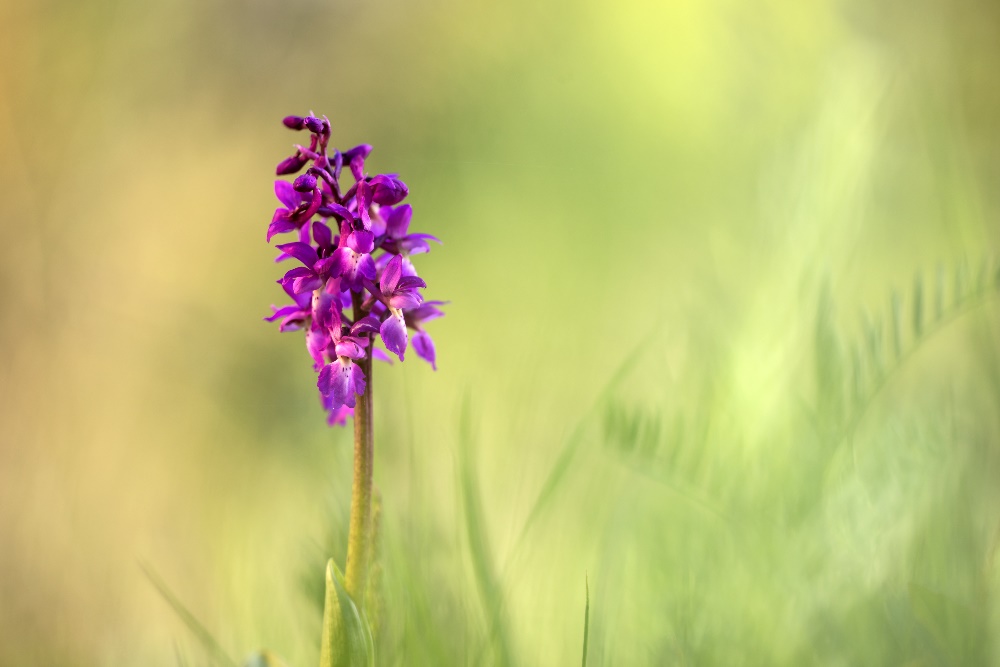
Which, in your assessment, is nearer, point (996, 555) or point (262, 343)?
point (996, 555)

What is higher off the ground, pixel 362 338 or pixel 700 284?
pixel 700 284

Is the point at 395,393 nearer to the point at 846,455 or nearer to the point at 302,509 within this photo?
the point at 302,509

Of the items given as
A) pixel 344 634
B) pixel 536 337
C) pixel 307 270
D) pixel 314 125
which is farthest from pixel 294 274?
pixel 536 337

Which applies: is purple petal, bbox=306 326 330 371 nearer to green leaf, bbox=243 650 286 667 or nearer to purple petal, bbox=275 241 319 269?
purple petal, bbox=275 241 319 269

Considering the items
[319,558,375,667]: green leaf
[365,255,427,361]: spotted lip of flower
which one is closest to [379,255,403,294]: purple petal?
[365,255,427,361]: spotted lip of flower

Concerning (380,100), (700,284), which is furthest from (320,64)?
(700,284)
